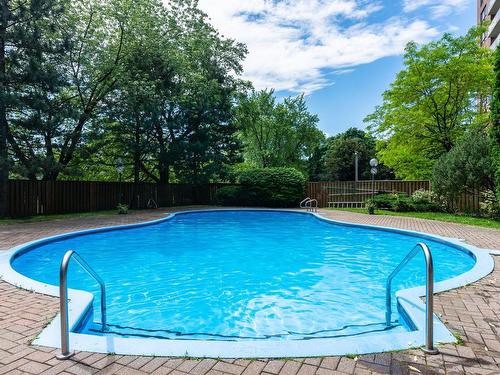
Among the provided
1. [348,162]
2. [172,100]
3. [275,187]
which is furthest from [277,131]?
[172,100]

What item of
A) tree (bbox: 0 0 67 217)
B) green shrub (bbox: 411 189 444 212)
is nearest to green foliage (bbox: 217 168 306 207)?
green shrub (bbox: 411 189 444 212)

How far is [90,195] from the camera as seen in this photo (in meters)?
15.6

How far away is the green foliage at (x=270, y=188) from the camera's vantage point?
60.6 ft

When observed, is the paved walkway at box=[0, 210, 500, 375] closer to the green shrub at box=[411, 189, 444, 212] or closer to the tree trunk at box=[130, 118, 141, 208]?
the green shrub at box=[411, 189, 444, 212]

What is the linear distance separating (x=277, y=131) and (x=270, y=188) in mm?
12729

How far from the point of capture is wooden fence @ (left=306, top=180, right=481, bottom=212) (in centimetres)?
1788

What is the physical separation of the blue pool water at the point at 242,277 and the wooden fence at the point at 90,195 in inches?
236

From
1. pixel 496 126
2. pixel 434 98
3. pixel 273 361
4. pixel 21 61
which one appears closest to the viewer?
pixel 273 361

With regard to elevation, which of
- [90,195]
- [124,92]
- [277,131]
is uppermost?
[277,131]

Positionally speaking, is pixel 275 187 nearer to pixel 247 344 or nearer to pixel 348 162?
pixel 247 344

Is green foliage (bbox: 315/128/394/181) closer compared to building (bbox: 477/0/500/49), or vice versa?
building (bbox: 477/0/500/49)

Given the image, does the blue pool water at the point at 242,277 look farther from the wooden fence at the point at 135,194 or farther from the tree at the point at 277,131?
the tree at the point at 277,131

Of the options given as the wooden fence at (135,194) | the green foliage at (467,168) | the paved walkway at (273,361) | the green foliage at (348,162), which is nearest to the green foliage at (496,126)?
the green foliage at (467,168)

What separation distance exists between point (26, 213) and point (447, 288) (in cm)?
1474
